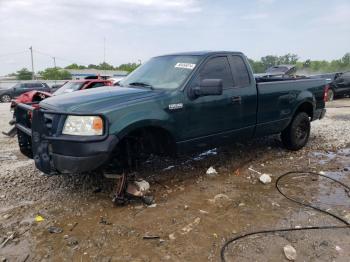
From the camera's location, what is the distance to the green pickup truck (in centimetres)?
385

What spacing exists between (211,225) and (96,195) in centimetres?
159

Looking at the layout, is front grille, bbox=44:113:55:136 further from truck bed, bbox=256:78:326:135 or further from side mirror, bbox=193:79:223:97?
truck bed, bbox=256:78:326:135

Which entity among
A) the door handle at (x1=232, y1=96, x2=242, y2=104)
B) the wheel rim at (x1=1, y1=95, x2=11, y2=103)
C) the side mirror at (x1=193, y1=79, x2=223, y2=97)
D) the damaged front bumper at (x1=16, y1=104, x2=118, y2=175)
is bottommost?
the wheel rim at (x1=1, y1=95, x2=11, y2=103)

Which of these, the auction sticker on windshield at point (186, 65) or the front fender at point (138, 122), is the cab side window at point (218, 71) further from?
the front fender at point (138, 122)

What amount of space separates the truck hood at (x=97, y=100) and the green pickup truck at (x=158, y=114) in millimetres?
11

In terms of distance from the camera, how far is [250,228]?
3.67 metres

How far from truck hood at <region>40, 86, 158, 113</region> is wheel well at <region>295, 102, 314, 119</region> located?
11.3ft

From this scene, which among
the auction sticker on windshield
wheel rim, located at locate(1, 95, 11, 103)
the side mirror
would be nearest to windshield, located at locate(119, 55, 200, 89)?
the auction sticker on windshield

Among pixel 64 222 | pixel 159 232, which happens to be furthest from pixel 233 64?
pixel 64 222

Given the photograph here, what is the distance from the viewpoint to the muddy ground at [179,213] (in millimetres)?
3252

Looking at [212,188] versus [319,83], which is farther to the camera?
[319,83]

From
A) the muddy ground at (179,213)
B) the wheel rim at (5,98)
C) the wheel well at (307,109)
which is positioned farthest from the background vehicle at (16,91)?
the wheel well at (307,109)

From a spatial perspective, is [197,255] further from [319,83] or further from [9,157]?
[319,83]

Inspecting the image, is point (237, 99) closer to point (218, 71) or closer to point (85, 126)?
point (218, 71)
